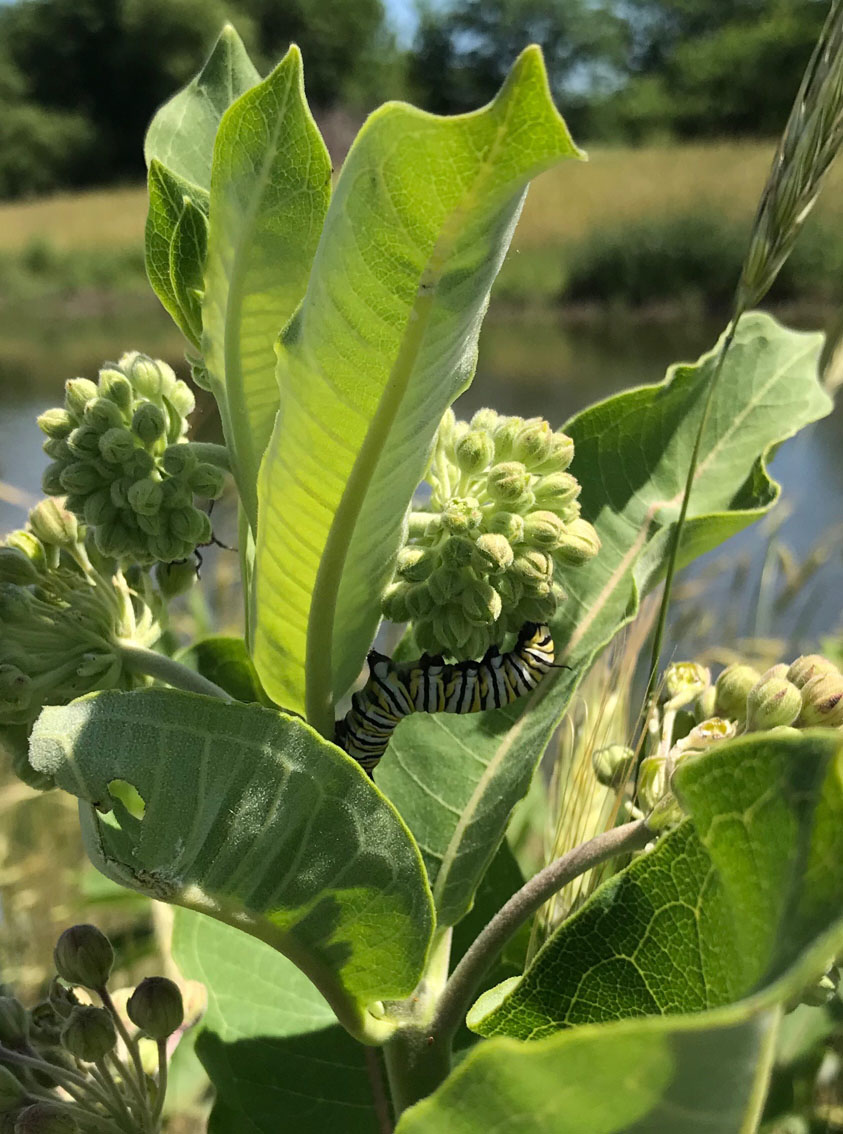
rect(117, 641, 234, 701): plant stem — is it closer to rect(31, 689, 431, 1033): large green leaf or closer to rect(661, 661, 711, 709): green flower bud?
rect(31, 689, 431, 1033): large green leaf

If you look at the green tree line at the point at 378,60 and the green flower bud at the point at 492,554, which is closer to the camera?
the green flower bud at the point at 492,554

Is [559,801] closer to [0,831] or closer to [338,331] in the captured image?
[338,331]

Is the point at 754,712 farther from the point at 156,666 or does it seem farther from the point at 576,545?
the point at 156,666

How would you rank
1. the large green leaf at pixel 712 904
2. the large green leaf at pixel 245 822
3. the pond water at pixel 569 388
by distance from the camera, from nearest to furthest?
1. the large green leaf at pixel 712 904
2. the large green leaf at pixel 245 822
3. the pond water at pixel 569 388

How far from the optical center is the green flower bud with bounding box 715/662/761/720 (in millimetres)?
590

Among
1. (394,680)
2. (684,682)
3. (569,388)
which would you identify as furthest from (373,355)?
(569,388)

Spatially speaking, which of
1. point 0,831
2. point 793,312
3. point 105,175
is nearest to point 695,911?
point 0,831

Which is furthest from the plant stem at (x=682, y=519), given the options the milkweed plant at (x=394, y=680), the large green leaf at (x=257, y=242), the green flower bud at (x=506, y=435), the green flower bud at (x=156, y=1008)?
the green flower bud at (x=156, y=1008)

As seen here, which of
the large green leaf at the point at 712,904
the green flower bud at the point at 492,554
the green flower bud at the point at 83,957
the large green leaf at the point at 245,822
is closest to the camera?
the large green leaf at the point at 712,904

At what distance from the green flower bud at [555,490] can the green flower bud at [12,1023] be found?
477mm

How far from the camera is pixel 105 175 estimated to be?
850 inches

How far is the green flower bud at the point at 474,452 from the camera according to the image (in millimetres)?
583

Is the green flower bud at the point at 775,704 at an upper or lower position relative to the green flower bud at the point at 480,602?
lower

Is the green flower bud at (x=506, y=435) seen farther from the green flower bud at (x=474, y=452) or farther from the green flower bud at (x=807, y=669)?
the green flower bud at (x=807, y=669)
